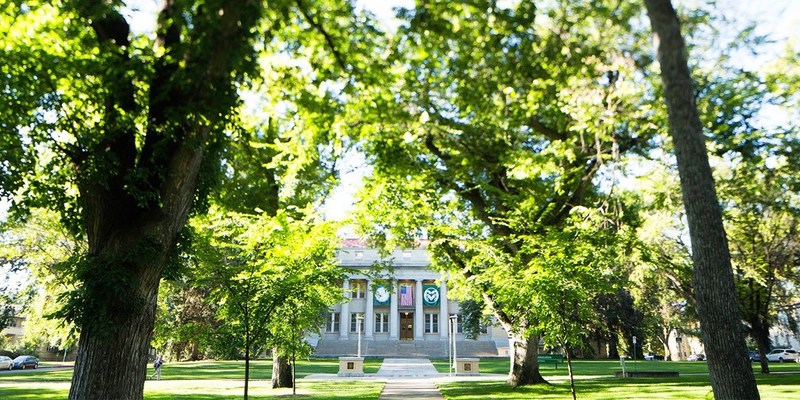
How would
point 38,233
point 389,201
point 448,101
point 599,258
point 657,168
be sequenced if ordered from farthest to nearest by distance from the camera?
point 38,233, point 389,201, point 599,258, point 657,168, point 448,101

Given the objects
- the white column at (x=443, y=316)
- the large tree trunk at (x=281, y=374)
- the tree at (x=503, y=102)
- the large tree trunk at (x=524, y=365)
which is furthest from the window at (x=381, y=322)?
the tree at (x=503, y=102)

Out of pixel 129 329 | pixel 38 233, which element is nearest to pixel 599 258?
pixel 129 329

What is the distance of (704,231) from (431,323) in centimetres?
6381

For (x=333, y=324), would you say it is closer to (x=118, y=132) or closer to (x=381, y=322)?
(x=381, y=322)

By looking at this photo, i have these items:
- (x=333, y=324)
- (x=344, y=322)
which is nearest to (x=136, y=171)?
(x=344, y=322)

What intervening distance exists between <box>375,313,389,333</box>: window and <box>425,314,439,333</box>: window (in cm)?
513

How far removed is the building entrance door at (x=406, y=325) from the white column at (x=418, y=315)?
1828 millimetres

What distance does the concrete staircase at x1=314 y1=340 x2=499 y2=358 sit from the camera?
2317 inches

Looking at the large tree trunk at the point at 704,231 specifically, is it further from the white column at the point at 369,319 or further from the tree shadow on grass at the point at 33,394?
the white column at the point at 369,319

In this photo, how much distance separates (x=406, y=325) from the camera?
6956cm

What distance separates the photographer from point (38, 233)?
25828 millimetres

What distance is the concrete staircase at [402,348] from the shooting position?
58.8 m

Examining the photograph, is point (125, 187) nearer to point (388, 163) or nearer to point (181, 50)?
point (181, 50)

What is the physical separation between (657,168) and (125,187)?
11853 millimetres
